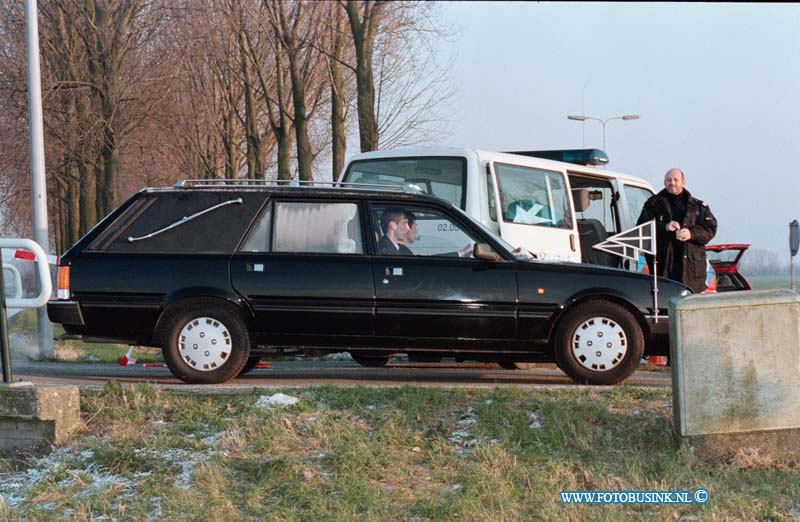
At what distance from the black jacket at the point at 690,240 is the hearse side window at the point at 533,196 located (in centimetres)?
139

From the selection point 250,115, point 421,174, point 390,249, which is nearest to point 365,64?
point 421,174

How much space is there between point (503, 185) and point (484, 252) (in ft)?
9.63

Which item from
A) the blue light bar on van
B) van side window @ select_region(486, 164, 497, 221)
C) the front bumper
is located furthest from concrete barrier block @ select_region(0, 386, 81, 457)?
the blue light bar on van

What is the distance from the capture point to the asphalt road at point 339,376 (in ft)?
28.7

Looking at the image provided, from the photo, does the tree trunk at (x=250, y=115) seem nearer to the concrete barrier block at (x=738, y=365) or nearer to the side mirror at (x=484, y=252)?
the side mirror at (x=484, y=252)

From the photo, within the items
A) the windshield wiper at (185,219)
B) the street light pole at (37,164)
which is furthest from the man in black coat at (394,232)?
the street light pole at (37,164)

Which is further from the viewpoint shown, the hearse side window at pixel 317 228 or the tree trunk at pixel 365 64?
the tree trunk at pixel 365 64

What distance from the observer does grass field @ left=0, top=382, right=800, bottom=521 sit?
599cm

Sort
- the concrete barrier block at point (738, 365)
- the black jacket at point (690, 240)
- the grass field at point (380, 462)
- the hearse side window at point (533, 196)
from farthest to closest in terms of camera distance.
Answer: the hearse side window at point (533, 196) → the black jacket at point (690, 240) → the concrete barrier block at point (738, 365) → the grass field at point (380, 462)

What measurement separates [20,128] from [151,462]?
20.9 meters

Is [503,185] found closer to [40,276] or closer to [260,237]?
[260,237]

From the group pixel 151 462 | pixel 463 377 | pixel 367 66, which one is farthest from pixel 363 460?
pixel 367 66

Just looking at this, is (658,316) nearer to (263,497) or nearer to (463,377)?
(463,377)

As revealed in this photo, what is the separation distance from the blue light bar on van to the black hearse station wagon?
463cm
